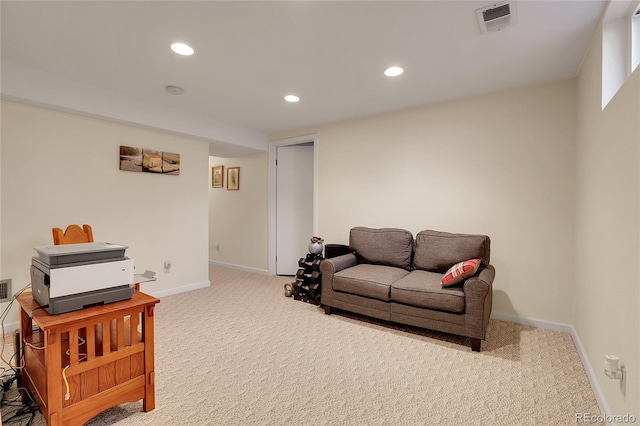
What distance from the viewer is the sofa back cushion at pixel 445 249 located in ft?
9.77

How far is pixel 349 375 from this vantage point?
2127mm

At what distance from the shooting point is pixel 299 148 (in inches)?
205

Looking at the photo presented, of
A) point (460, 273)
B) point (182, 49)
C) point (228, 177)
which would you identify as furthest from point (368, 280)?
point (228, 177)

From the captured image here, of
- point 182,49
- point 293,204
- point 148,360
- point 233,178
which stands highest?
point 182,49

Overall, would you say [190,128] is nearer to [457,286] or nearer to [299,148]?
[299,148]

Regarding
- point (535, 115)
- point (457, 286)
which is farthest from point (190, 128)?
point (535, 115)

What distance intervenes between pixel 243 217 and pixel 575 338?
476 centimetres

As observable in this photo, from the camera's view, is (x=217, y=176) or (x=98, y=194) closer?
(x=98, y=194)

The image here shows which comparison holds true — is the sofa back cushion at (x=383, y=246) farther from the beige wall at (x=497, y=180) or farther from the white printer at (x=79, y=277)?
the white printer at (x=79, y=277)

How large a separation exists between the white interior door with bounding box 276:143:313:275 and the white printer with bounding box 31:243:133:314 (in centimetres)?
350

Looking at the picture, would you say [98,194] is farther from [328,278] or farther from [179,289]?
[328,278]

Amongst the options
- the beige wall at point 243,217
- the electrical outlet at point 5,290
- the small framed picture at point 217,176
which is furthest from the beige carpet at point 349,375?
the small framed picture at point 217,176

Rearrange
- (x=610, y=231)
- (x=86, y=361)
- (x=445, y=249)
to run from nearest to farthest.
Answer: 1. (x=86, y=361)
2. (x=610, y=231)
3. (x=445, y=249)

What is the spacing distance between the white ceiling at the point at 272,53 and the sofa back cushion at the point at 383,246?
1.52 m
